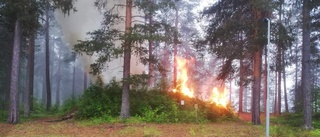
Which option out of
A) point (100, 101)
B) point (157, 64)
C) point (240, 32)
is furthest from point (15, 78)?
point (240, 32)

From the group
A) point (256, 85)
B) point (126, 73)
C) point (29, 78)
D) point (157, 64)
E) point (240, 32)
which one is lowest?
point (256, 85)

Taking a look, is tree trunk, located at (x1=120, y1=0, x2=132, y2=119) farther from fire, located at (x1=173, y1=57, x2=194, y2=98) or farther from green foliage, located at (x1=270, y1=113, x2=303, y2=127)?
green foliage, located at (x1=270, y1=113, x2=303, y2=127)

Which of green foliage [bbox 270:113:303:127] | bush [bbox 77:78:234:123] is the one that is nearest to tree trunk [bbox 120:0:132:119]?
bush [bbox 77:78:234:123]

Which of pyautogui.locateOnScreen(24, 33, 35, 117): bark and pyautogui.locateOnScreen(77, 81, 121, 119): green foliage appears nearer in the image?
pyautogui.locateOnScreen(77, 81, 121, 119): green foliage

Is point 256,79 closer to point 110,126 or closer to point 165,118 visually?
point 165,118

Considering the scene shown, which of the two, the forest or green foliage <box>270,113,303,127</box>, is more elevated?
the forest

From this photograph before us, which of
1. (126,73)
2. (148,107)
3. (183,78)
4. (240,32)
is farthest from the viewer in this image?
(183,78)

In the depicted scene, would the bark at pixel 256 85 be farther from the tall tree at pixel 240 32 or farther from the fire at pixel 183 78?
the fire at pixel 183 78

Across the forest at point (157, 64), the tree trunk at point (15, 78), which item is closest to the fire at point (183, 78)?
the forest at point (157, 64)

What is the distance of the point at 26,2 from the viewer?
14500 mm

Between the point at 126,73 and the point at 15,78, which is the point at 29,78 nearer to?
the point at 15,78

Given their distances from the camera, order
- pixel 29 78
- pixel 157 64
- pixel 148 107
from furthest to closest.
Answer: pixel 29 78 < pixel 148 107 < pixel 157 64

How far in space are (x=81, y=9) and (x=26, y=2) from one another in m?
9.00

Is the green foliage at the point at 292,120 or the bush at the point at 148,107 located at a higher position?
the bush at the point at 148,107
